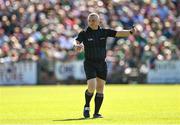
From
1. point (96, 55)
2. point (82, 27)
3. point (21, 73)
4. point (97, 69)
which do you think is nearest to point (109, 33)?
point (96, 55)

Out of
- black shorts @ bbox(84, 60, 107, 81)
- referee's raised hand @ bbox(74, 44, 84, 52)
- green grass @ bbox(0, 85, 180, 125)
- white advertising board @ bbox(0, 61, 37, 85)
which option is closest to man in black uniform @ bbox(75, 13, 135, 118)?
black shorts @ bbox(84, 60, 107, 81)

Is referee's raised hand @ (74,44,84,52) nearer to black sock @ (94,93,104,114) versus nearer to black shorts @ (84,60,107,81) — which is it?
black shorts @ (84,60,107,81)

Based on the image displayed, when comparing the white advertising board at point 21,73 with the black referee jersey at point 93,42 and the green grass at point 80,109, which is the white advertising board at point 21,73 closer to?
the green grass at point 80,109

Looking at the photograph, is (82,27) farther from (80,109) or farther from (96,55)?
(96,55)

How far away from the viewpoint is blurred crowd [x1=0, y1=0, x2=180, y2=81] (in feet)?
118

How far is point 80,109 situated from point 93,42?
10.5ft

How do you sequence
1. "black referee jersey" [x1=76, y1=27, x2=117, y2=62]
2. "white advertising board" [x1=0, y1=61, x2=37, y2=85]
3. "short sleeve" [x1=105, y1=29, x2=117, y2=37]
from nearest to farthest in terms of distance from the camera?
"black referee jersey" [x1=76, y1=27, x2=117, y2=62], "short sleeve" [x1=105, y1=29, x2=117, y2=37], "white advertising board" [x1=0, y1=61, x2=37, y2=85]

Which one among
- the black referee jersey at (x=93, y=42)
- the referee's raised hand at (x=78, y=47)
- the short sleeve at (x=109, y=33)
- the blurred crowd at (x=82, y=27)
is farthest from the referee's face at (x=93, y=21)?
the blurred crowd at (x=82, y=27)

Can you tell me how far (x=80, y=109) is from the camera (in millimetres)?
19547

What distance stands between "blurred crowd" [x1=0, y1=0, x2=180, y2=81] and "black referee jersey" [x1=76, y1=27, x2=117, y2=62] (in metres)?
18.7

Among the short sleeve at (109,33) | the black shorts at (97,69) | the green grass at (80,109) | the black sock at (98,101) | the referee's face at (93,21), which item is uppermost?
the referee's face at (93,21)

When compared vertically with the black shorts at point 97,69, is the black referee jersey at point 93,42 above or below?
above

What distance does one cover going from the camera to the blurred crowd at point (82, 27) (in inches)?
1416

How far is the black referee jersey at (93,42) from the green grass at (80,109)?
1.47 meters
